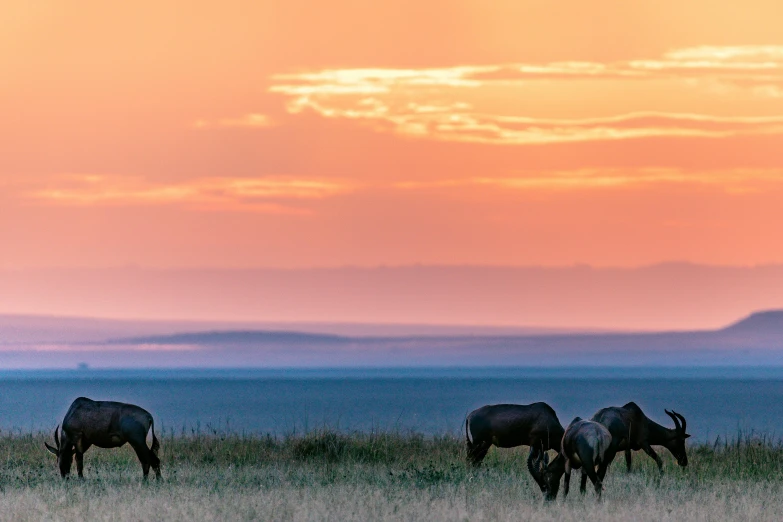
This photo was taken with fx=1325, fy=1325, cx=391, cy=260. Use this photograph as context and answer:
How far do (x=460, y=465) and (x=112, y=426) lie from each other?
274 inches

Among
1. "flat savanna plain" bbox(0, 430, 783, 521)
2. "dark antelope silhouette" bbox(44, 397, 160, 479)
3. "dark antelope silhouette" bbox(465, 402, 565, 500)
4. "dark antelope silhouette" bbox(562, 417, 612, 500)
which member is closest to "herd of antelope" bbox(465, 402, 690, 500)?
"dark antelope silhouette" bbox(465, 402, 565, 500)

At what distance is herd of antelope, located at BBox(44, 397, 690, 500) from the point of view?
69.0 feet

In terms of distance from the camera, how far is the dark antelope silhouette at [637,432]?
24.3 m

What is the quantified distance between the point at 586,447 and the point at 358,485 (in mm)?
4211

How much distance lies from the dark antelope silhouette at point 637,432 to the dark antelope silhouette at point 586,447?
2.48m

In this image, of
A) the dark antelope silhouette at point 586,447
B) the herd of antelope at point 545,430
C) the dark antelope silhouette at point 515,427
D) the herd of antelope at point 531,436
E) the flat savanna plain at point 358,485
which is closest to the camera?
the flat savanna plain at point 358,485

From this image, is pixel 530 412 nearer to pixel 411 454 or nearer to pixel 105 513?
pixel 411 454

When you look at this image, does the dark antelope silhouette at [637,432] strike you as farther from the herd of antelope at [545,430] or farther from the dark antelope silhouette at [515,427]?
the dark antelope silhouette at [515,427]

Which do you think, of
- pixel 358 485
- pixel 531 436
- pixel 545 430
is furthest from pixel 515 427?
pixel 358 485

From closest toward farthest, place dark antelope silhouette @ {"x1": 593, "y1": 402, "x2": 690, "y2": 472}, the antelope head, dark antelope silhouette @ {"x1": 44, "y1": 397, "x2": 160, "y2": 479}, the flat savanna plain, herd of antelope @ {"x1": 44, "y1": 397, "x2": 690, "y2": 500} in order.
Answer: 1. the flat savanna plain
2. herd of antelope @ {"x1": 44, "y1": 397, "x2": 690, "y2": 500}
3. dark antelope silhouette @ {"x1": 44, "y1": 397, "x2": 160, "y2": 479}
4. dark antelope silhouette @ {"x1": 593, "y1": 402, "x2": 690, "y2": 472}
5. the antelope head

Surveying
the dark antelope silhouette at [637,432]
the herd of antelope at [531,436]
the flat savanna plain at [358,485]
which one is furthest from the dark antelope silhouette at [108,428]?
the dark antelope silhouette at [637,432]

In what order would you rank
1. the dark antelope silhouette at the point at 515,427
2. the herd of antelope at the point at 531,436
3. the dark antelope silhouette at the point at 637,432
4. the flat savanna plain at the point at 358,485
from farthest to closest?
the dark antelope silhouette at the point at 515,427 → the dark antelope silhouette at the point at 637,432 → the herd of antelope at the point at 531,436 → the flat savanna plain at the point at 358,485

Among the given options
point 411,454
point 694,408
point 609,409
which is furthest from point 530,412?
point 694,408

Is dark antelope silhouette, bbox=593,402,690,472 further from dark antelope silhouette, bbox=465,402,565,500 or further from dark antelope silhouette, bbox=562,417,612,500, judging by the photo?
dark antelope silhouette, bbox=562,417,612,500
